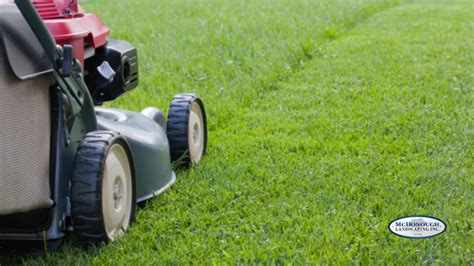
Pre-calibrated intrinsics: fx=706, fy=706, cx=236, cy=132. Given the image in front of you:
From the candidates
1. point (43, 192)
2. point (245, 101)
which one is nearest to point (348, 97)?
point (245, 101)

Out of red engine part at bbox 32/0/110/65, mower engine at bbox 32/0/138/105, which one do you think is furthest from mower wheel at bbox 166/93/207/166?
red engine part at bbox 32/0/110/65

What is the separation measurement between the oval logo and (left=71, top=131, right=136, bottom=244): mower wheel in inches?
35.7

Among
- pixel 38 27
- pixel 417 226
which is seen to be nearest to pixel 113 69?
pixel 38 27

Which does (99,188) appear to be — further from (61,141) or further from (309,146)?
(309,146)

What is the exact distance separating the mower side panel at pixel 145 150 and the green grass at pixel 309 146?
7 cm

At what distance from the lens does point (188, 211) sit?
8.50ft

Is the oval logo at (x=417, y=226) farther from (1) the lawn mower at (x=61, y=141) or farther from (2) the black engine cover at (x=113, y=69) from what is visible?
(2) the black engine cover at (x=113, y=69)

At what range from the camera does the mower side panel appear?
2586 millimetres

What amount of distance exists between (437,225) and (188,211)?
2.88ft

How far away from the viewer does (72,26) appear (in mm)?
2295

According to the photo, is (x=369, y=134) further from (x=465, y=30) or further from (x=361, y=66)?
(x=465, y=30)

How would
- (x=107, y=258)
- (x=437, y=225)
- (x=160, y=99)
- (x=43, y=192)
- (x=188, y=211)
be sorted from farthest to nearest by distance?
(x=160, y=99) < (x=188, y=211) < (x=437, y=225) < (x=107, y=258) < (x=43, y=192)

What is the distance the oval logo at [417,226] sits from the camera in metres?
2.29

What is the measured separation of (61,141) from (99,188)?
185 millimetres
